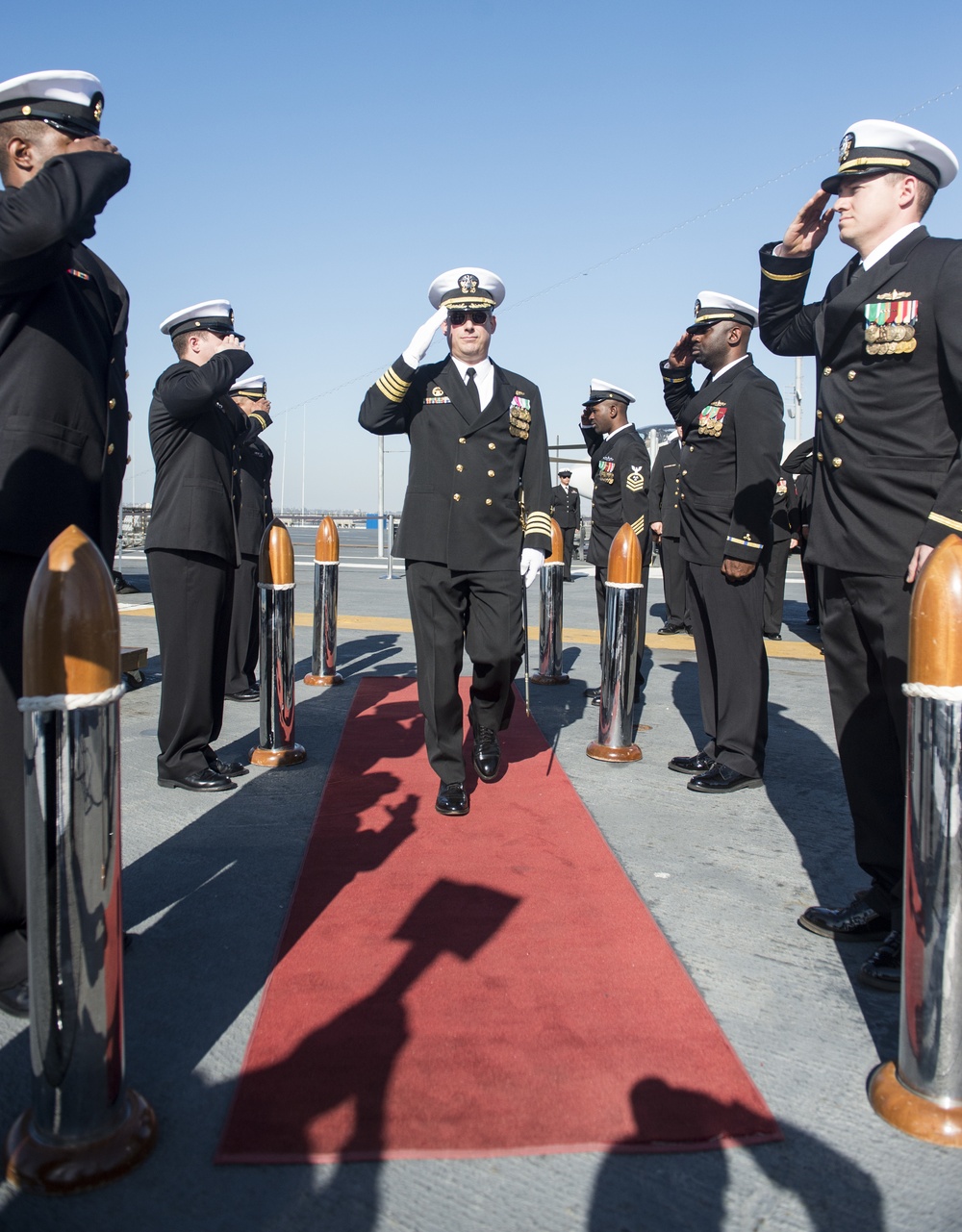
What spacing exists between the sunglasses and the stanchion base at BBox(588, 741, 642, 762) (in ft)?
7.31

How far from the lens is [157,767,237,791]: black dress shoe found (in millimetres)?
4484

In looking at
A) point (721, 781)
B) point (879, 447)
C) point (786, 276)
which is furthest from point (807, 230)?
point (721, 781)

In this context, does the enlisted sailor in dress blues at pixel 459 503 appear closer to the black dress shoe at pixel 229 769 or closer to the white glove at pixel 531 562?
the white glove at pixel 531 562

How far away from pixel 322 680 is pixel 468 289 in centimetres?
373

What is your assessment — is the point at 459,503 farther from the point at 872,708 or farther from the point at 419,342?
the point at 872,708

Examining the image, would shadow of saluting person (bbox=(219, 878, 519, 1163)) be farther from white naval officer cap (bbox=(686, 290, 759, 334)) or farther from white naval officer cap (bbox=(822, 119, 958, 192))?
white naval officer cap (bbox=(686, 290, 759, 334))

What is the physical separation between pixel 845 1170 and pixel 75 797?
1587 mm

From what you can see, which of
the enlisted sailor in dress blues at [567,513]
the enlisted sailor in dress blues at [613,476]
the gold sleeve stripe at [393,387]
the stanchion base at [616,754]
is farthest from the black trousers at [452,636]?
the enlisted sailor in dress blues at [567,513]

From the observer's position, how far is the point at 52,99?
2.56m

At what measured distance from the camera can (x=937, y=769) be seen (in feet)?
6.67

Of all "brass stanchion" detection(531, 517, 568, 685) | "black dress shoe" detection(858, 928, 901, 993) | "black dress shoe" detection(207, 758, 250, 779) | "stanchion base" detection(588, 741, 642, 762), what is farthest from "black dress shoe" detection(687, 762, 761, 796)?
"brass stanchion" detection(531, 517, 568, 685)

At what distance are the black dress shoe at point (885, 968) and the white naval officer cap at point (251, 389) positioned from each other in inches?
228

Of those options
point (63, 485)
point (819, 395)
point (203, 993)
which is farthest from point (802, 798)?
point (63, 485)

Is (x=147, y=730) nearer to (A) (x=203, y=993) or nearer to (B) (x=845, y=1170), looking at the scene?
(A) (x=203, y=993)
